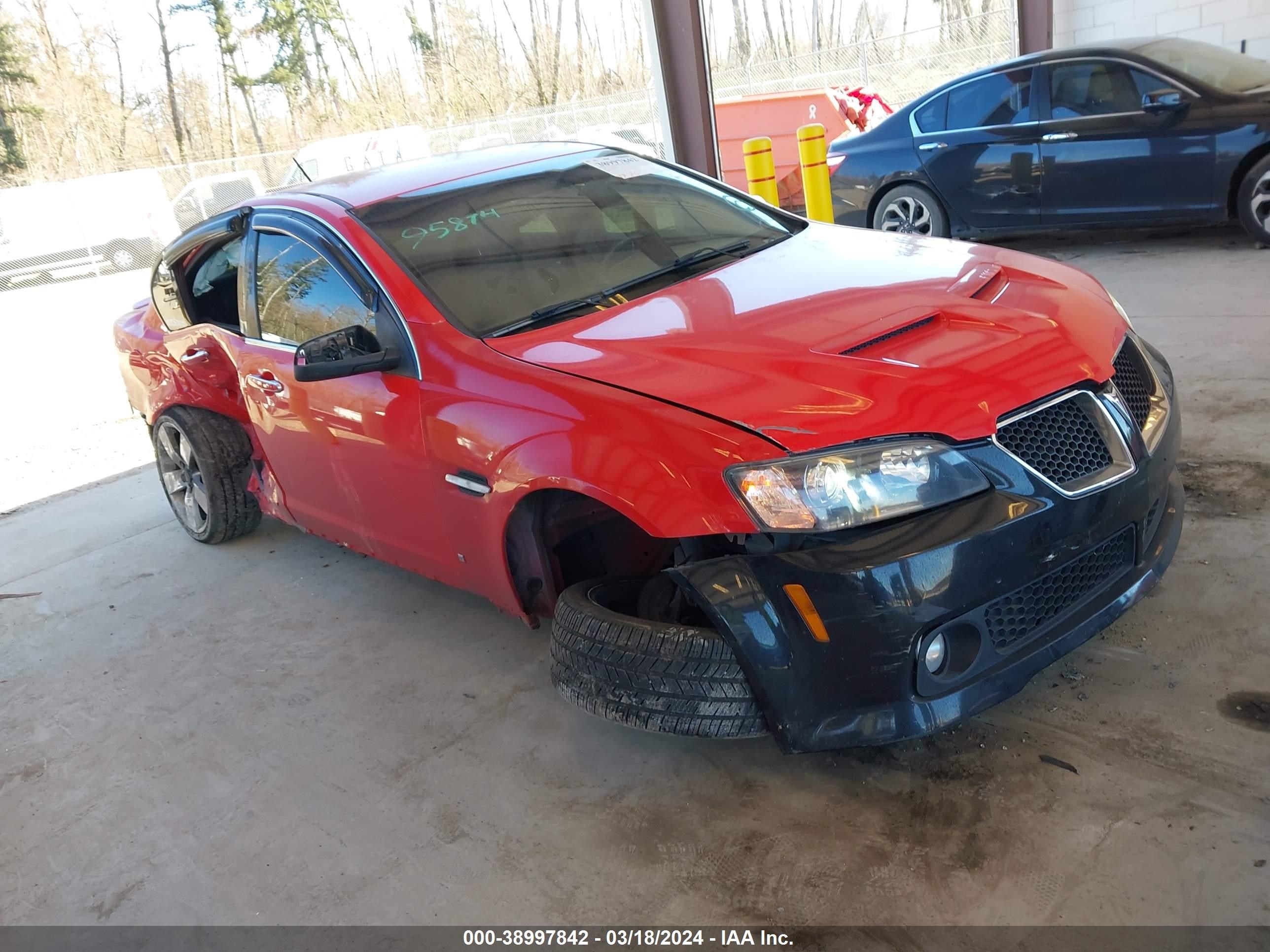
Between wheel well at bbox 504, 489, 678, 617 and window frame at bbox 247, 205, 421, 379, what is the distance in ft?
1.74

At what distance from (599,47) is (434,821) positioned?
1710 cm

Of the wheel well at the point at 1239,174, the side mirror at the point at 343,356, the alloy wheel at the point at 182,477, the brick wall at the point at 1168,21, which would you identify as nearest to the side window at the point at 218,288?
the alloy wheel at the point at 182,477

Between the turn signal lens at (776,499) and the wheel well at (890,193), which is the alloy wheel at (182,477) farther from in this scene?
the wheel well at (890,193)

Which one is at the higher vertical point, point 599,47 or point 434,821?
point 599,47

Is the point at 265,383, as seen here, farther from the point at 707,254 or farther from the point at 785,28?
the point at 785,28

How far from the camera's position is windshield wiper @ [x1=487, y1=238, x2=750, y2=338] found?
9.36 ft

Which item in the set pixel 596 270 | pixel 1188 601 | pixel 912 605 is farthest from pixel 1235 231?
→ pixel 912 605

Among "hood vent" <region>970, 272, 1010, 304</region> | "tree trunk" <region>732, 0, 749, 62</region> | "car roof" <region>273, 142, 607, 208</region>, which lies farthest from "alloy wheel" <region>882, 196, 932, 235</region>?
"tree trunk" <region>732, 0, 749, 62</region>

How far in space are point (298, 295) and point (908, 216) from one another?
5.60 metres

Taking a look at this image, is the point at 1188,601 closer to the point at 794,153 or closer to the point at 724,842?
the point at 724,842

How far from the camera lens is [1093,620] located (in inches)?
91.1

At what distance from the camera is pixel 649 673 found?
2.36 metres

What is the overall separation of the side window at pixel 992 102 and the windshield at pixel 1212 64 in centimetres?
74

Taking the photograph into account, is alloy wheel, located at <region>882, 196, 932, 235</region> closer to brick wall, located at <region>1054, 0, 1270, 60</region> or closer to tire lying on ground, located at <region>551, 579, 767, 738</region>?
brick wall, located at <region>1054, 0, 1270, 60</region>
